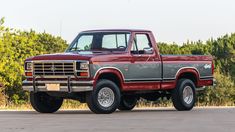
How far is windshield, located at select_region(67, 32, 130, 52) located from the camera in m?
16.9

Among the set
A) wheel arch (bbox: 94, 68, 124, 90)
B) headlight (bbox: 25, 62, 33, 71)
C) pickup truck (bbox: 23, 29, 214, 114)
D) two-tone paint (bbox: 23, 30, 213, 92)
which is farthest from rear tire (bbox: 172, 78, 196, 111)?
headlight (bbox: 25, 62, 33, 71)

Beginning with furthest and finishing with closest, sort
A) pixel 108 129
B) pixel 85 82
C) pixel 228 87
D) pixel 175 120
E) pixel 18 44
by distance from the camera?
1. pixel 228 87
2. pixel 18 44
3. pixel 85 82
4. pixel 175 120
5. pixel 108 129

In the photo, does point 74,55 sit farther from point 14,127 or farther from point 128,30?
point 14,127

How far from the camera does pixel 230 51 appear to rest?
99562 millimetres

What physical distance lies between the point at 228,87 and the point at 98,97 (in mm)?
59918

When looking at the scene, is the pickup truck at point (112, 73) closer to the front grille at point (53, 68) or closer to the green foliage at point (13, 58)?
the front grille at point (53, 68)

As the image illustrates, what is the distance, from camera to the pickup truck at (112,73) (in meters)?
15.6

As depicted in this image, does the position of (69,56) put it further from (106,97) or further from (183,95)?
(183,95)

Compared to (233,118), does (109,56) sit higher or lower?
higher

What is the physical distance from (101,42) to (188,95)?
288 cm

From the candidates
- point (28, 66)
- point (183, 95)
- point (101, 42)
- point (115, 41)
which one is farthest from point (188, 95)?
point (28, 66)

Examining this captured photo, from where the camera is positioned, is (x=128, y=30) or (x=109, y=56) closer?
(x=109, y=56)

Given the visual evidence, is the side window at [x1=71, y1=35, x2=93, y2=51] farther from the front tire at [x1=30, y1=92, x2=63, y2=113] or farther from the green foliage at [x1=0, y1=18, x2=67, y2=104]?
the green foliage at [x1=0, y1=18, x2=67, y2=104]

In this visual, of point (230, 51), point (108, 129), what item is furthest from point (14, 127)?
point (230, 51)
